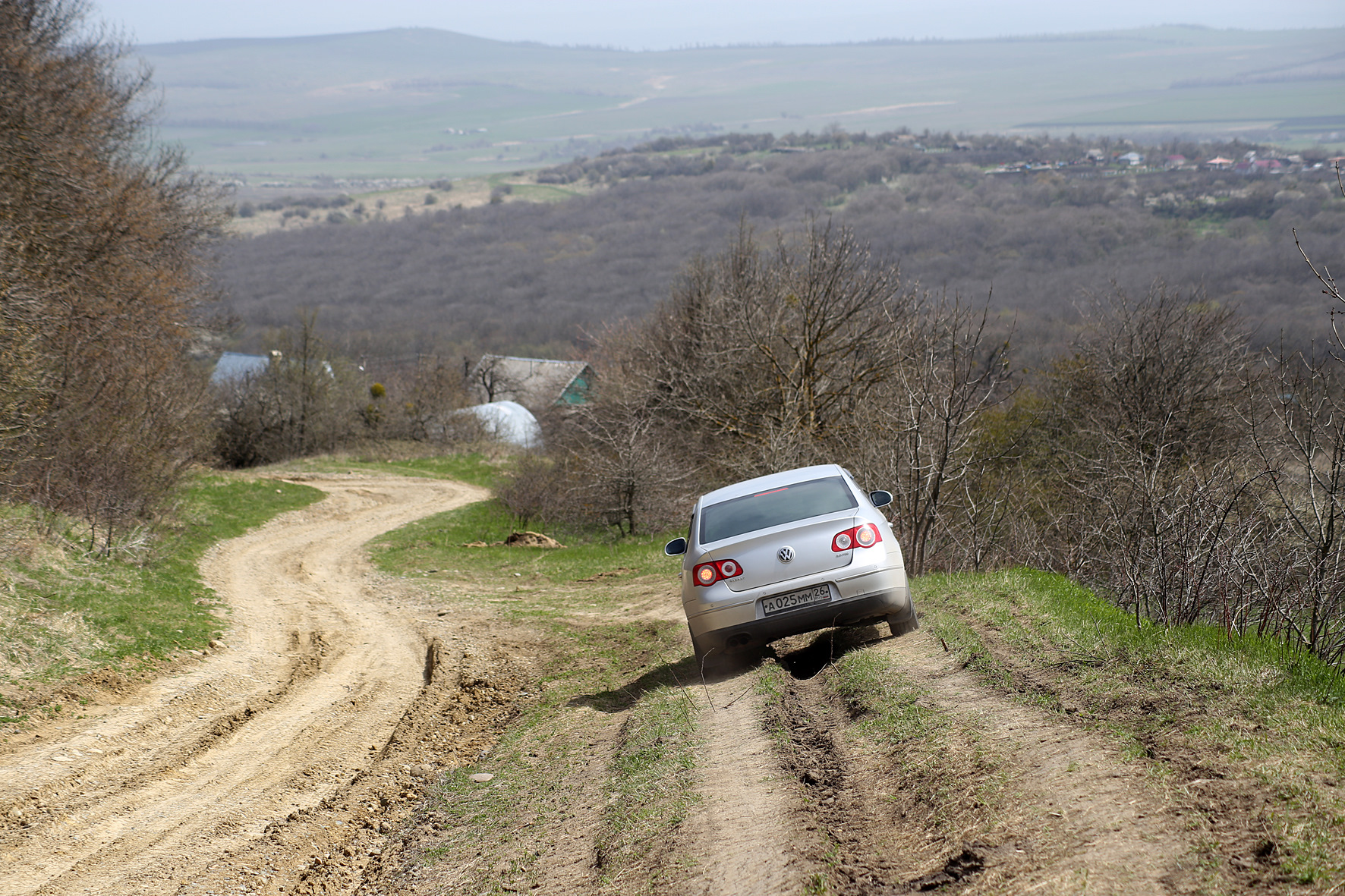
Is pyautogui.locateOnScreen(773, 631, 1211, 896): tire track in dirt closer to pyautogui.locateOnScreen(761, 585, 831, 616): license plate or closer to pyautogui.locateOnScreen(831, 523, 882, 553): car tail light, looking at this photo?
pyautogui.locateOnScreen(761, 585, 831, 616): license plate

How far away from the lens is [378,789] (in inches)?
259

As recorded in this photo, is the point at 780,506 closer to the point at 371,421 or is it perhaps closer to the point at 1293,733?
the point at 1293,733

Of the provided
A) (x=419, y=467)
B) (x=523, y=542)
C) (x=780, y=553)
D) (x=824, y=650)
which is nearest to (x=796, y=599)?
(x=780, y=553)

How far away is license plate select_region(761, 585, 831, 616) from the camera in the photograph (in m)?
7.82

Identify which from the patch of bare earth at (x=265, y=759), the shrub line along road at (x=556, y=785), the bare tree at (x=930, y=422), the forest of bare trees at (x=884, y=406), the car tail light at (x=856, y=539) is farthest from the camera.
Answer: the forest of bare trees at (x=884, y=406)

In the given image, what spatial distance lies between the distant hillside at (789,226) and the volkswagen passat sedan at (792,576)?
101 feet

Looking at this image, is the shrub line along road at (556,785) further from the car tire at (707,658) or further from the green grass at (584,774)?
the car tire at (707,658)

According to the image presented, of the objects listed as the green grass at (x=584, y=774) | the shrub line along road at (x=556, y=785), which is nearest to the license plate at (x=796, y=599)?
the shrub line along road at (x=556, y=785)

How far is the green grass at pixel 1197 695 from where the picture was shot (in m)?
3.78

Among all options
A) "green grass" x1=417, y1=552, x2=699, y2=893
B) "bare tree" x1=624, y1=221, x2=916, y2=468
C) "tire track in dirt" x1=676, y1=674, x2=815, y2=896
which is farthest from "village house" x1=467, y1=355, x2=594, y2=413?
"tire track in dirt" x1=676, y1=674, x2=815, y2=896

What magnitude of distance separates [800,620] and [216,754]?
482 centimetres

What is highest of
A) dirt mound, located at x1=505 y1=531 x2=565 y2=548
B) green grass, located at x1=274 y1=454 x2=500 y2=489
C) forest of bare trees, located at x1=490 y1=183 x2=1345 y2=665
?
forest of bare trees, located at x1=490 y1=183 x2=1345 y2=665

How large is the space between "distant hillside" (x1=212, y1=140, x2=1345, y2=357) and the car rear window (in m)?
30.4

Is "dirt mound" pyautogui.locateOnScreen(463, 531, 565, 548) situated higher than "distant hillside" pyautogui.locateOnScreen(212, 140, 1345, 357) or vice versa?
"distant hillside" pyautogui.locateOnScreen(212, 140, 1345, 357)
